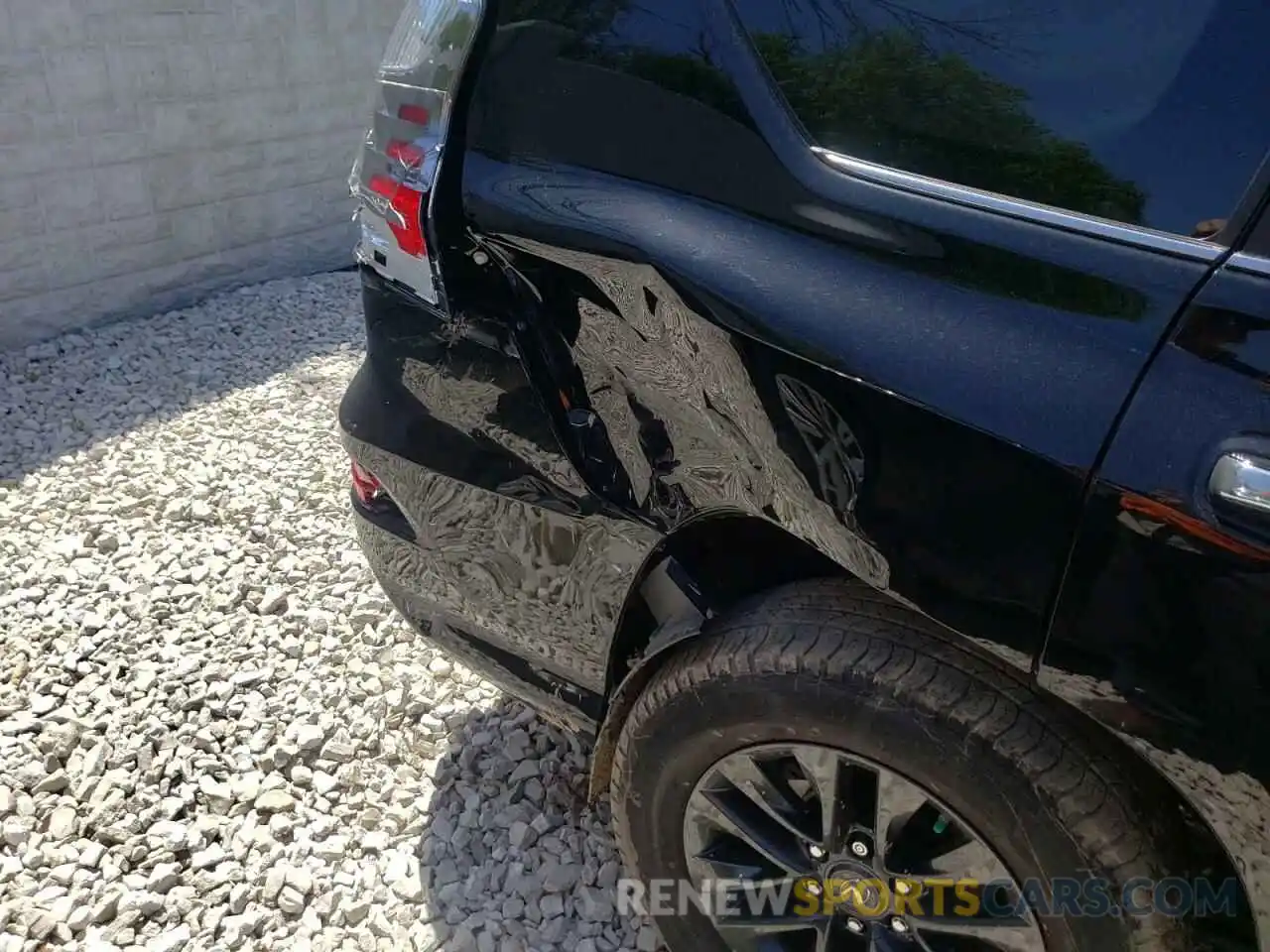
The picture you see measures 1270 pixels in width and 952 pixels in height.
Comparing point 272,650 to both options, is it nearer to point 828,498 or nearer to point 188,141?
point 828,498

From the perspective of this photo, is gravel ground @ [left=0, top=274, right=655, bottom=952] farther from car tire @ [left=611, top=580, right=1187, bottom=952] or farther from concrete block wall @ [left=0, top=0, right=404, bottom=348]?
concrete block wall @ [left=0, top=0, right=404, bottom=348]

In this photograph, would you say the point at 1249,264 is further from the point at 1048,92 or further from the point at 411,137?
the point at 411,137

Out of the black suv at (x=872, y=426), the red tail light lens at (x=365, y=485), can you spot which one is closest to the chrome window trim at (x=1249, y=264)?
the black suv at (x=872, y=426)

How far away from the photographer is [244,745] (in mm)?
2566

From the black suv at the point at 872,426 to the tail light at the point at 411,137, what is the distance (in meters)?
0.01

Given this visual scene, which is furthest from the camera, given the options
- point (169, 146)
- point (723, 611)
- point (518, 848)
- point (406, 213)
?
point (169, 146)

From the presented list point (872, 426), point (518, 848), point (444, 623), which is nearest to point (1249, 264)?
point (872, 426)

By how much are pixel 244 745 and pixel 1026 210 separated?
2.20m

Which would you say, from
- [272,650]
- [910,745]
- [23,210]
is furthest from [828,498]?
[23,210]

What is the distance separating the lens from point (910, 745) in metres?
1.36

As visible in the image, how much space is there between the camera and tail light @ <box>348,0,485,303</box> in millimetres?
1760

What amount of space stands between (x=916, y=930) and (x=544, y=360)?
41.9 inches

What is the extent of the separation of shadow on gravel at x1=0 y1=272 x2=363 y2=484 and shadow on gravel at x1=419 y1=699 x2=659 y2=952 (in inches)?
93.0

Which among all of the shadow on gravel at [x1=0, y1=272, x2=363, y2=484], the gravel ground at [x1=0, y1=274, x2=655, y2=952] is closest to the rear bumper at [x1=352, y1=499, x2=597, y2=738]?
the gravel ground at [x1=0, y1=274, x2=655, y2=952]
